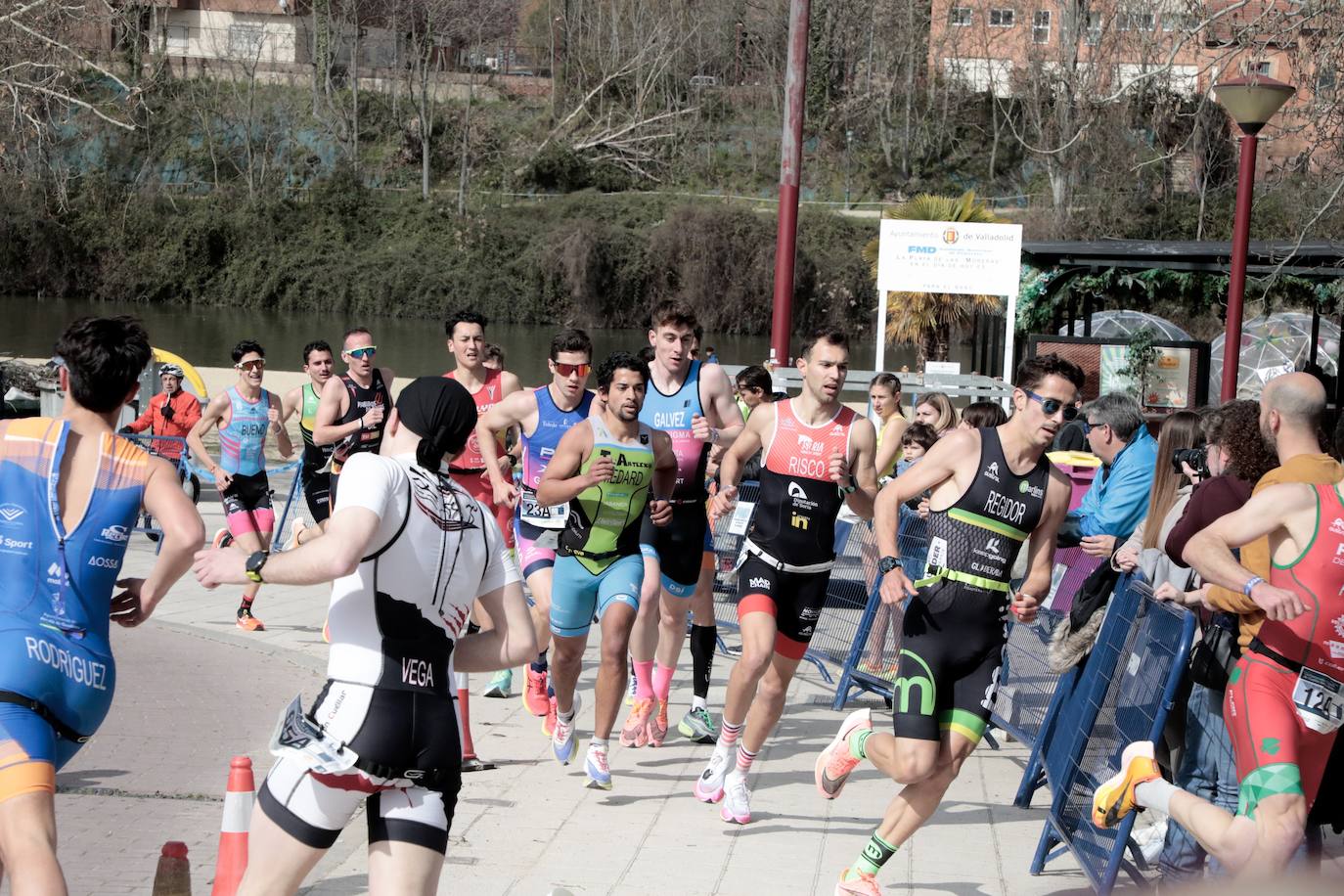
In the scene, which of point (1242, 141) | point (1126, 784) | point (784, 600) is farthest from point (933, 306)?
point (1126, 784)

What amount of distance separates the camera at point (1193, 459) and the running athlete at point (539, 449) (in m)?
2.84

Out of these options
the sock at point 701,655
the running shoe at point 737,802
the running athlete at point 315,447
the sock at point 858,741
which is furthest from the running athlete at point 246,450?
the sock at point 858,741

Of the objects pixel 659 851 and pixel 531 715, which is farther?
pixel 531 715

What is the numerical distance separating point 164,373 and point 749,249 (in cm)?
4469

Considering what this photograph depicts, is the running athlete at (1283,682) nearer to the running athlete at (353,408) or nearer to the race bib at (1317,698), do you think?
the race bib at (1317,698)

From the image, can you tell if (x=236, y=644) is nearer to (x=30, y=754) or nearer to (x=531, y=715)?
(x=531, y=715)

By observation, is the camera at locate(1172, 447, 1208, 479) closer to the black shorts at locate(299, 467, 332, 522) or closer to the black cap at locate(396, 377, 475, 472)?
the black cap at locate(396, 377, 475, 472)

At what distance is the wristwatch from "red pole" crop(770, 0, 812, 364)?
11.7 metres

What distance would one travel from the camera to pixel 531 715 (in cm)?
815

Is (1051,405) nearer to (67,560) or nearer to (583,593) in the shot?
(583,593)

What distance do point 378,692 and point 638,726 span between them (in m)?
4.06

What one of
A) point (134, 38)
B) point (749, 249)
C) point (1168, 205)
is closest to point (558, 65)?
point (749, 249)

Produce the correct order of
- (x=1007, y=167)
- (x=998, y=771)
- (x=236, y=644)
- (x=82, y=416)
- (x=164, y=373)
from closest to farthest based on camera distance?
(x=82, y=416) < (x=998, y=771) < (x=236, y=644) < (x=164, y=373) < (x=1007, y=167)

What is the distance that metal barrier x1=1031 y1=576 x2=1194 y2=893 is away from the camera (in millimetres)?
5148
